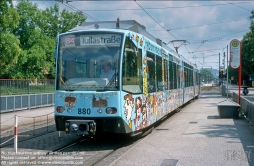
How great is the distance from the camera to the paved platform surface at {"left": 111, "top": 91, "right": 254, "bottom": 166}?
8.34m

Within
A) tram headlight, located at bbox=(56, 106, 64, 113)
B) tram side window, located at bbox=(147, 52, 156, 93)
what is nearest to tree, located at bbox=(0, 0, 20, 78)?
tram side window, located at bbox=(147, 52, 156, 93)

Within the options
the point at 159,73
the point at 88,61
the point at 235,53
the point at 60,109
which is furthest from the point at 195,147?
the point at 235,53

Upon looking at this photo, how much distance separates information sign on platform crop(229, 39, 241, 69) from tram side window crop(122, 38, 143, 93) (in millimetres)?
10846

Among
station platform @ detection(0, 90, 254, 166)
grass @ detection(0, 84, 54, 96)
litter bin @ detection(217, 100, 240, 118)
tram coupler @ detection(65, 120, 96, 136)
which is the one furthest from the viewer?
grass @ detection(0, 84, 54, 96)

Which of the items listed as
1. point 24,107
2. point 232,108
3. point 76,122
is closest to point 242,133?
point 232,108

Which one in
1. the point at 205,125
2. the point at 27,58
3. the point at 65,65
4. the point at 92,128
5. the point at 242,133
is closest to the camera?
the point at 92,128

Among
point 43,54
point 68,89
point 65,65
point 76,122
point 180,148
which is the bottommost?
point 180,148

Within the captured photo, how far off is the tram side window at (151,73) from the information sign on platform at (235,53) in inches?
360

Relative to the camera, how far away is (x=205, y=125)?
14.7 m

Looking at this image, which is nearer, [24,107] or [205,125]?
[205,125]

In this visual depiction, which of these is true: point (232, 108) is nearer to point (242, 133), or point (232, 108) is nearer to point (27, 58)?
point (242, 133)

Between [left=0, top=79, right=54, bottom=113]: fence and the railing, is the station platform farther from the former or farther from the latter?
the railing

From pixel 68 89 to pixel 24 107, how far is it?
15285 mm

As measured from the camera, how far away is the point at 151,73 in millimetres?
12102
